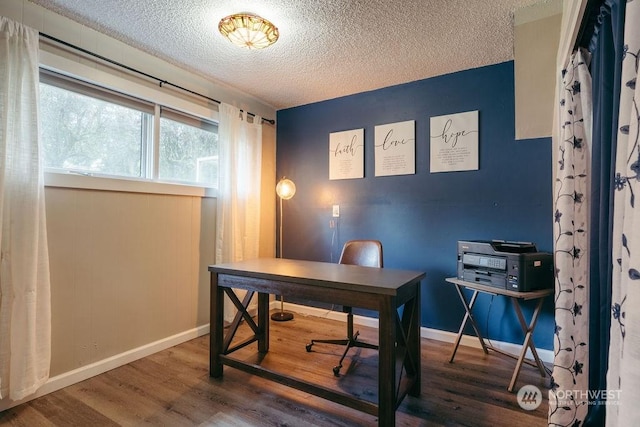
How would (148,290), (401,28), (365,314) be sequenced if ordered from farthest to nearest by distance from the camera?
(365,314) → (148,290) → (401,28)

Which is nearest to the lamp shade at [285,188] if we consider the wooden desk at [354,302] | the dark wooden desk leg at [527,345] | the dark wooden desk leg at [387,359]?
the wooden desk at [354,302]

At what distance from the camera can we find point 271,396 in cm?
193

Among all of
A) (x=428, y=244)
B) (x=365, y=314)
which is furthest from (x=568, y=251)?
(x=365, y=314)

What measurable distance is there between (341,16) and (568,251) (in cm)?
180

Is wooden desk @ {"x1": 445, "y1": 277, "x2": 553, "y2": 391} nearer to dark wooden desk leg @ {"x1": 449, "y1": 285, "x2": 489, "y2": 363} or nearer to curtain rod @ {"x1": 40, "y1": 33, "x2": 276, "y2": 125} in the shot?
dark wooden desk leg @ {"x1": 449, "y1": 285, "x2": 489, "y2": 363}

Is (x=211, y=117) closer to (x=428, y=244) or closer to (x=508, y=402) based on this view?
(x=428, y=244)

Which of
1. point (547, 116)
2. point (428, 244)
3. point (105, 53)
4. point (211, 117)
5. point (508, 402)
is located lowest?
point (508, 402)

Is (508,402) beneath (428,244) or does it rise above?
beneath

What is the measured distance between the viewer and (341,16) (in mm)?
2018

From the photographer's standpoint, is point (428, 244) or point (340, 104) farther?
point (340, 104)
